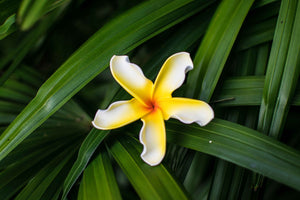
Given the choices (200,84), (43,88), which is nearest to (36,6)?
(43,88)

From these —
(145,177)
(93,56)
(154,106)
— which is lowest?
(145,177)

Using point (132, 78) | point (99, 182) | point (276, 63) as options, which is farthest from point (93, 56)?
point (276, 63)

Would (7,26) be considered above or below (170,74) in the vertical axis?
above

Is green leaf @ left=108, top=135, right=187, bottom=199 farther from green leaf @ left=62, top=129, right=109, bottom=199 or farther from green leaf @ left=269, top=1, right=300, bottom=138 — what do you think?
green leaf @ left=269, top=1, right=300, bottom=138

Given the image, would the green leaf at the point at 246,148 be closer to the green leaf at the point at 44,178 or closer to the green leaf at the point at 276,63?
the green leaf at the point at 276,63

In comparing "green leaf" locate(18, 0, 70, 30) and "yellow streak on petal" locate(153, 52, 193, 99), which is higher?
"green leaf" locate(18, 0, 70, 30)

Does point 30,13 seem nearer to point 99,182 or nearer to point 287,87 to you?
point 99,182

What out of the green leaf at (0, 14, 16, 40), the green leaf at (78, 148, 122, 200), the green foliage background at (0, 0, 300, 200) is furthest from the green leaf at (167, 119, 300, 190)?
the green leaf at (0, 14, 16, 40)
